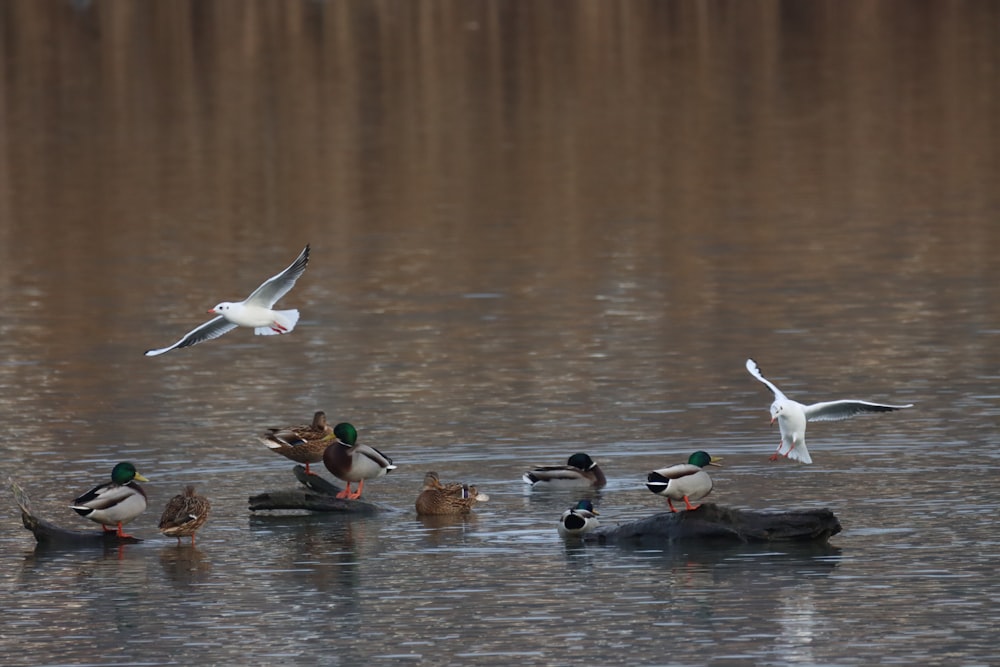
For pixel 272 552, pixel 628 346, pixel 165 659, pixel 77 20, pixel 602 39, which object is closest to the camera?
pixel 165 659

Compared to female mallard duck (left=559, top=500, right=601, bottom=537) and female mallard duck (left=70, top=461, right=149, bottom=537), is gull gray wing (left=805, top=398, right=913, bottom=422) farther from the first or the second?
female mallard duck (left=70, top=461, right=149, bottom=537)

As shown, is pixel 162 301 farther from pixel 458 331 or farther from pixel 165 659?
pixel 165 659

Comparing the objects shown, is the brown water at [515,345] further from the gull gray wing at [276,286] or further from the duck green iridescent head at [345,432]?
the gull gray wing at [276,286]

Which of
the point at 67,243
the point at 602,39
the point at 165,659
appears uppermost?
the point at 602,39

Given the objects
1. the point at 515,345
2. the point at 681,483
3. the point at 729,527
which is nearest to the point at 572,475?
the point at 681,483

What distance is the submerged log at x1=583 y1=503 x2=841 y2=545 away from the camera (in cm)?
1702

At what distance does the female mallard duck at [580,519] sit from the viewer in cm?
1753

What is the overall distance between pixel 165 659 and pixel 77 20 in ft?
290

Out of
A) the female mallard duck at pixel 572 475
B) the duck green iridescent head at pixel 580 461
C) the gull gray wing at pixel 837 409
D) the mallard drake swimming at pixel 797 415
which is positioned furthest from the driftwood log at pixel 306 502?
the gull gray wing at pixel 837 409

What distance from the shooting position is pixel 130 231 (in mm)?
41375

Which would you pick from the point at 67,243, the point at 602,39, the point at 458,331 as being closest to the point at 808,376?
the point at 458,331

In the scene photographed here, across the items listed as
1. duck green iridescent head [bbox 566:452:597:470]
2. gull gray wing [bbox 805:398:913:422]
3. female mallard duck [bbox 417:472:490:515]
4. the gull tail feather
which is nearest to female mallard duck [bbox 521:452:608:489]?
duck green iridescent head [bbox 566:452:597:470]

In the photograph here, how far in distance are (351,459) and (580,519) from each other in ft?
8.63

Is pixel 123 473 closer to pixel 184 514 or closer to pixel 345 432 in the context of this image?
pixel 184 514
